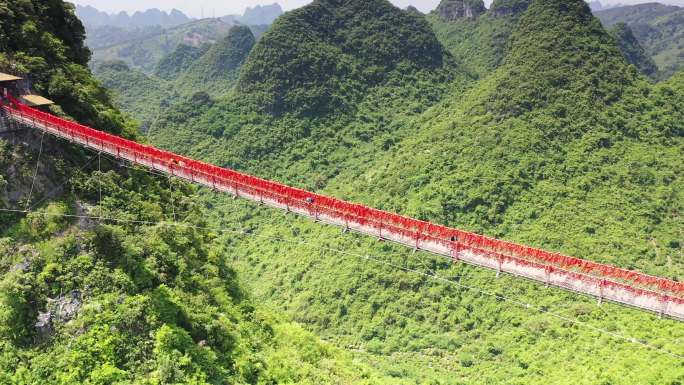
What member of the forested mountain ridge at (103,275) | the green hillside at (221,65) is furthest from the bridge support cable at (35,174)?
the green hillside at (221,65)

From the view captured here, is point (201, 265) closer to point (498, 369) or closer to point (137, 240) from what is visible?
point (137, 240)

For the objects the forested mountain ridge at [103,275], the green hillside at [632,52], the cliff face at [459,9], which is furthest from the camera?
the green hillside at [632,52]

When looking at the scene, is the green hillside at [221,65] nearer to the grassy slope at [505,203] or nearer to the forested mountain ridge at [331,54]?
the forested mountain ridge at [331,54]

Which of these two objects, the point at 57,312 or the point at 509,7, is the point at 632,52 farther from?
the point at 57,312

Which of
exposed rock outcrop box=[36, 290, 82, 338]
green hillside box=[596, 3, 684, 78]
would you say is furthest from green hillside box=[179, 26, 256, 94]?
green hillside box=[596, 3, 684, 78]

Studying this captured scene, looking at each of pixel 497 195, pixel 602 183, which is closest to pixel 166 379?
pixel 497 195
